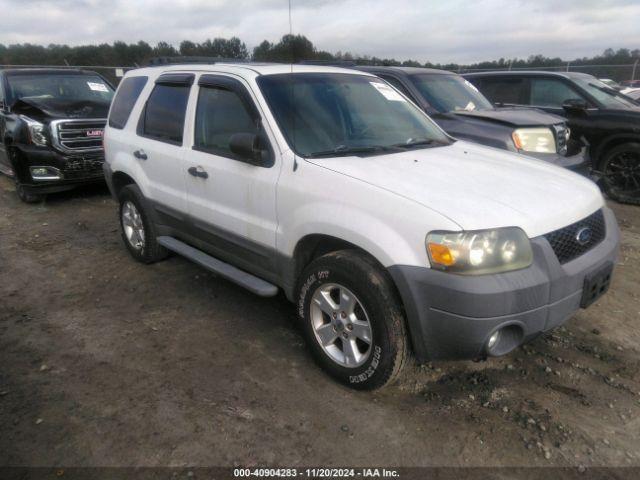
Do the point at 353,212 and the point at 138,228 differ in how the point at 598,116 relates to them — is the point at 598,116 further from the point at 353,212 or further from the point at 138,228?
the point at 138,228

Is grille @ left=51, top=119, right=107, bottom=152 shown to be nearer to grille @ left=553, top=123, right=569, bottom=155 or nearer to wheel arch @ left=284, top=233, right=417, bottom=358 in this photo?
wheel arch @ left=284, top=233, right=417, bottom=358

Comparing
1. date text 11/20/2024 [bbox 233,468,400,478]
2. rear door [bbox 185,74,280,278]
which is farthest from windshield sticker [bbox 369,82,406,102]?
date text 11/20/2024 [bbox 233,468,400,478]

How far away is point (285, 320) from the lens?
3947 mm

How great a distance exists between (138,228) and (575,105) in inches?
243

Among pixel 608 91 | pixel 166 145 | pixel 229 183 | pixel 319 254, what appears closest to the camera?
pixel 319 254

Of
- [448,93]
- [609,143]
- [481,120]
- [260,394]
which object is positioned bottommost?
[260,394]

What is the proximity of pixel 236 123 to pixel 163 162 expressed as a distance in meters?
1.01

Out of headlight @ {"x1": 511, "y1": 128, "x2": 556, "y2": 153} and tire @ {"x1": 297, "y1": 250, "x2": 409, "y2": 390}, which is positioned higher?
headlight @ {"x1": 511, "y1": 128, "x2": 556, "y2": 153}

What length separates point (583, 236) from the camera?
285cm

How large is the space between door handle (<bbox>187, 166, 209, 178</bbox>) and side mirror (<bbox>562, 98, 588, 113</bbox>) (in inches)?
228

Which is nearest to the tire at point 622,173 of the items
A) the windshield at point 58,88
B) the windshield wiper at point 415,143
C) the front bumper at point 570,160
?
the front bumper at point 570,160

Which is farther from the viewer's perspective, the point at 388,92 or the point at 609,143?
the point at 609,143

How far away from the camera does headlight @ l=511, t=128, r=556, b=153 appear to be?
5.77 meters

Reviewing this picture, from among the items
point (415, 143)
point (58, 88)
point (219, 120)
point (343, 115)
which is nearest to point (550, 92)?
point (415, 143)
